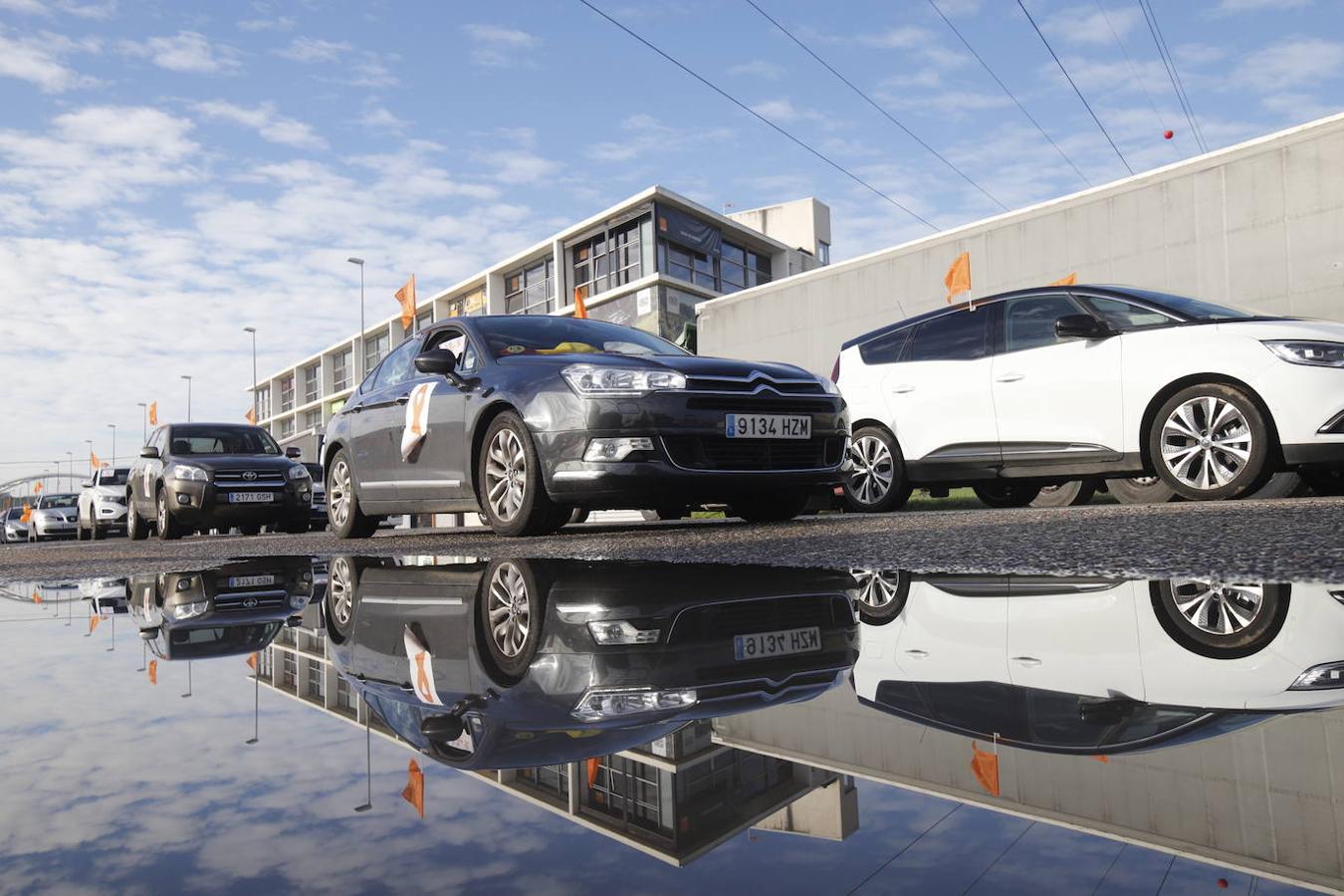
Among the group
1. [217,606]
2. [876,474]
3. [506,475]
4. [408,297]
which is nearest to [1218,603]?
[217,606]

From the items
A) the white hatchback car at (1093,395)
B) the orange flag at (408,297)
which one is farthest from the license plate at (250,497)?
the orange flag at (408,297)

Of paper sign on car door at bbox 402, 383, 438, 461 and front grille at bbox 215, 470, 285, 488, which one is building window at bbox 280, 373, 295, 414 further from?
paper sign on car door at bbox 402, 383, 438, 461

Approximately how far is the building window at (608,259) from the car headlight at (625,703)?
3880 cm

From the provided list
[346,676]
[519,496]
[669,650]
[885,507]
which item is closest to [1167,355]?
[885,507]

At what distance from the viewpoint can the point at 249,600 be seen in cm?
342

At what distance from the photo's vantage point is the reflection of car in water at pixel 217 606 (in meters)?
2.43

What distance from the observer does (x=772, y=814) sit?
97 cm

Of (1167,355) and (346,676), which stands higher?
(1167,355)

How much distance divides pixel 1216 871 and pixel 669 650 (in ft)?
4.08

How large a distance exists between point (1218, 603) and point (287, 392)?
89629 millimetres

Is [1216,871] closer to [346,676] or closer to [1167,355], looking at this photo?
[346,676]

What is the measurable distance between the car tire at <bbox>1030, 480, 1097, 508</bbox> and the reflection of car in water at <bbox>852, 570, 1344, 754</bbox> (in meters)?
6.62

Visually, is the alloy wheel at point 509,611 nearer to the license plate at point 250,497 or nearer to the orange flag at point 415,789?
the orange flag at point 415,789

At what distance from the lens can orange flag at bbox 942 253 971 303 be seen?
13859 millimetres
